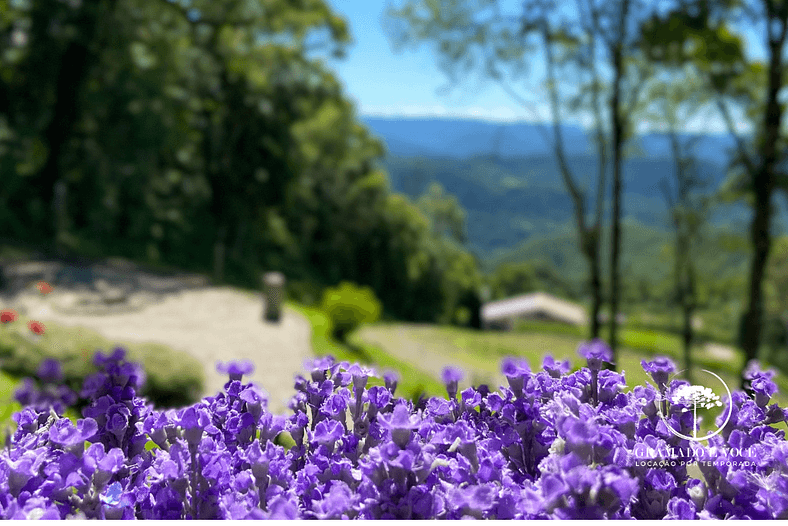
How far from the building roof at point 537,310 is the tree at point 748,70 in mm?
33368

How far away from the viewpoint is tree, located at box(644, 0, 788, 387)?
889 centimetres

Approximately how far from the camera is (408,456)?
0.94 m

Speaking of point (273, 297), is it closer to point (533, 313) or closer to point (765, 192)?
point (765, 192)

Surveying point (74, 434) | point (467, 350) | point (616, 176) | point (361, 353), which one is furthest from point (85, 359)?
point (467, 350)

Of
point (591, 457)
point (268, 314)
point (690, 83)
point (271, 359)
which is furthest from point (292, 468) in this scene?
point (690, 83)

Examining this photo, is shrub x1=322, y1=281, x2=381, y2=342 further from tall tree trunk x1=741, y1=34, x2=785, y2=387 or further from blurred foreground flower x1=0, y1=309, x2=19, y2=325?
tall tree trunk x1=741, y1=34, x2=785, y2=387

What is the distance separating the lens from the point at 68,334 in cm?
729

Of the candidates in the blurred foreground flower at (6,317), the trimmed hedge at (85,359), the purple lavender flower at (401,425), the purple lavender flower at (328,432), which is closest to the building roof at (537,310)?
the trimmed hedge at (85,359)

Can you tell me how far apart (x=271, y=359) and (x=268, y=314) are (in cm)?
258

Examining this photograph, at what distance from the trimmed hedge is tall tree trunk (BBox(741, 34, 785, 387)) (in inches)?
311

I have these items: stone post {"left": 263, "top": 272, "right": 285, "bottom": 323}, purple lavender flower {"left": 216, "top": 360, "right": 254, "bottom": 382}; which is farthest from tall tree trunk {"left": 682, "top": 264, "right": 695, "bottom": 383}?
purple lavender flower {"left": 216, "top": 360, "right": 254, "bottom": 382}

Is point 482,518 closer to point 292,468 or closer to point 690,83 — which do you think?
point 292,468

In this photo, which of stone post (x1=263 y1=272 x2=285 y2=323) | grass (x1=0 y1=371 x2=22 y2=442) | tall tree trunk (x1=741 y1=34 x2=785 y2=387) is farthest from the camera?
stone post (x1=263 y1=272 x2=285 y2=323)

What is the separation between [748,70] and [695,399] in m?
12.9
